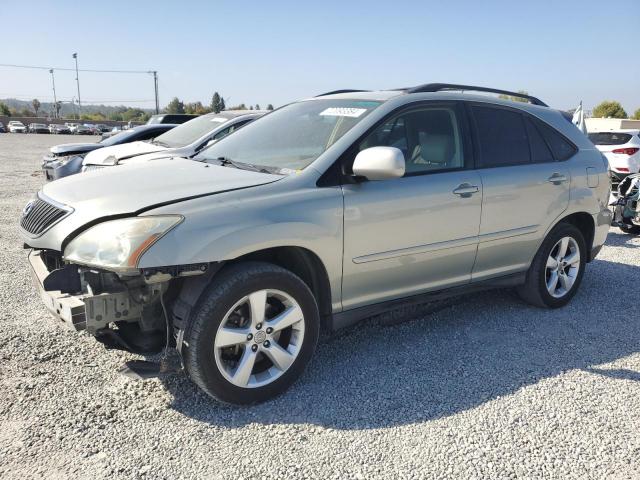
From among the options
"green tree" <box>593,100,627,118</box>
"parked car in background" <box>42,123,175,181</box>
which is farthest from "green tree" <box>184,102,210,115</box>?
"parked car in background" <box>42,123,175,181</box>

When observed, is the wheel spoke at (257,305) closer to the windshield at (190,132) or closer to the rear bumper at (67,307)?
the rear bumper at (67,307)

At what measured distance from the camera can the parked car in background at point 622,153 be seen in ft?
37.7

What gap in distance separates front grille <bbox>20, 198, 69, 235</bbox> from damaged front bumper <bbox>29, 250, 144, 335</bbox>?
13.9 inches

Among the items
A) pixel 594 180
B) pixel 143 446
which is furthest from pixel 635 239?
pixel 143 446

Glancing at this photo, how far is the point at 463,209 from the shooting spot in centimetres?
377

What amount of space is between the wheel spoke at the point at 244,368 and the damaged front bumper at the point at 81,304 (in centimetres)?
61

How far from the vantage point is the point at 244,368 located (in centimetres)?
294

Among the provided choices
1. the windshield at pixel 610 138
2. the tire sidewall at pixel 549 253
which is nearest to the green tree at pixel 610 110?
the windshield at pixel 610 138

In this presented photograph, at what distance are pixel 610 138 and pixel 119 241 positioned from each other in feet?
41.4

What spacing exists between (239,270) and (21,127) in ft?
213

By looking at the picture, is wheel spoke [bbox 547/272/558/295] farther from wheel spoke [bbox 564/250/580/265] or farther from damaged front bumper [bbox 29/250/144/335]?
damaged front bumper [bbox 29/250/144/335]

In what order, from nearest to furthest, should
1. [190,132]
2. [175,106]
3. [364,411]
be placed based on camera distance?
[364,411], [190,132], [175,106]

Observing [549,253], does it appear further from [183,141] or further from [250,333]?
[183,141]

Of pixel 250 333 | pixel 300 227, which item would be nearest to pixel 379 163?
pixel 300 227
